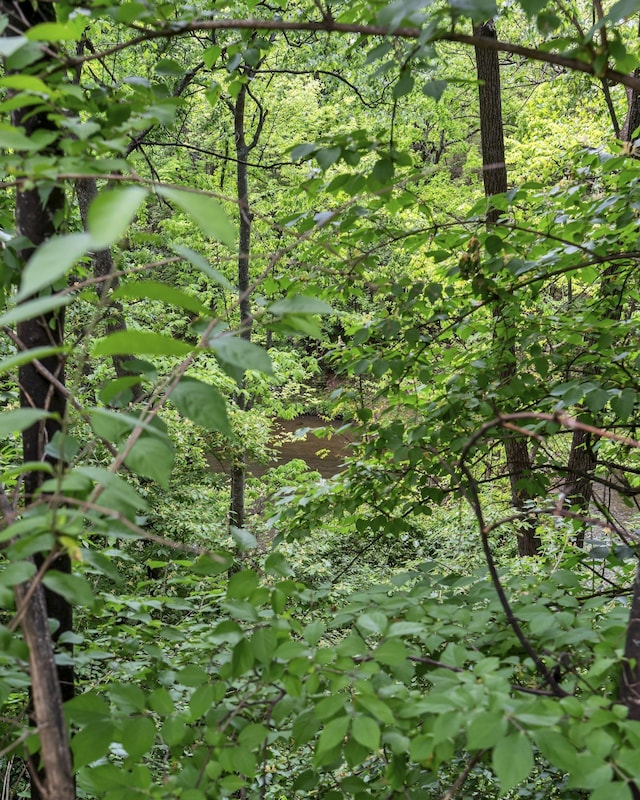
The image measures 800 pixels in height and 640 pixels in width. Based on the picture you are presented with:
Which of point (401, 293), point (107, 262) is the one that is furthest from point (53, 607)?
point (107, 262)

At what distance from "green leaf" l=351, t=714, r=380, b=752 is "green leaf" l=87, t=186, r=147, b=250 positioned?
34.0 inches

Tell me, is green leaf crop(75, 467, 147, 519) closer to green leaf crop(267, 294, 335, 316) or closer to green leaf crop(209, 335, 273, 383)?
green leaf crop(209, 335, 273, 383)

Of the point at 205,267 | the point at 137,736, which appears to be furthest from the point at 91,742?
the point at 205,267

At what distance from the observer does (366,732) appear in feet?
3.42

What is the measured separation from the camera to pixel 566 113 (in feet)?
44.1

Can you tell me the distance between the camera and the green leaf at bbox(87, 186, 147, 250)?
0.53 m

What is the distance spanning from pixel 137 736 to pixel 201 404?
65 centimetres

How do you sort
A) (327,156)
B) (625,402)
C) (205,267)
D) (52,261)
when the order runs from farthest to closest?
(625,402) < (327,156) < (205,267) < (52,261)

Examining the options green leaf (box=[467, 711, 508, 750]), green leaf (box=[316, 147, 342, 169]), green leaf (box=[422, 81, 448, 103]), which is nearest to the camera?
green leaf (box=[467, 711, 508, 750])

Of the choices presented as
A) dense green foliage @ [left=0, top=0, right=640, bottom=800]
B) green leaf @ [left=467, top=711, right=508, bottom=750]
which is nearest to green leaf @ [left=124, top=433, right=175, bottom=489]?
dense green foliage @ [left=0, top=0, right=640, bottom=800]

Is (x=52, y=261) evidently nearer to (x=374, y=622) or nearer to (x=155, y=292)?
(x=155, y=292)

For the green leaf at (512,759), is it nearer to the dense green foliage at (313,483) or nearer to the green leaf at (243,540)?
the dense green foliage at (313,483)

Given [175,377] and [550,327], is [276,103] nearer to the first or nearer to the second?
[550,327]

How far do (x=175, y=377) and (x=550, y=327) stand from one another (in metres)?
2.00
